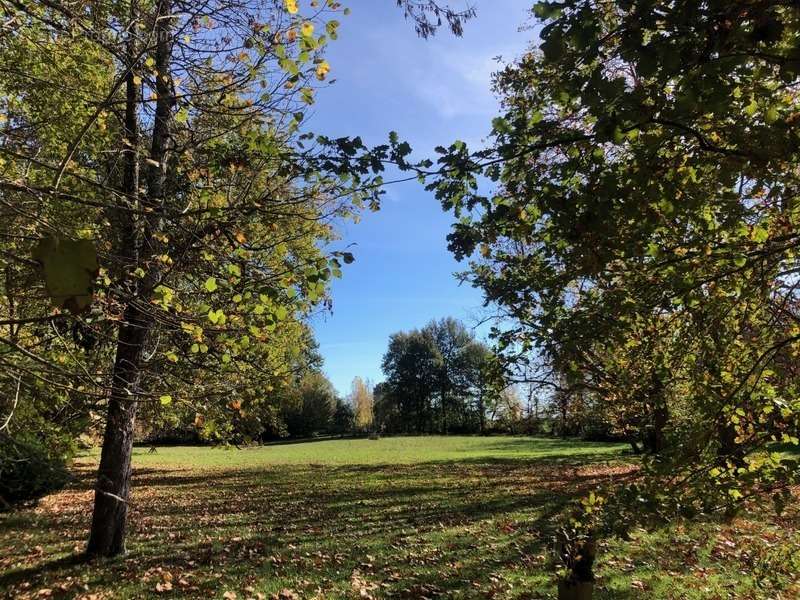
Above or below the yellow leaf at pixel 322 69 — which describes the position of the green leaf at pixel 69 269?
below

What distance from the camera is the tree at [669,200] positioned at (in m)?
2.23

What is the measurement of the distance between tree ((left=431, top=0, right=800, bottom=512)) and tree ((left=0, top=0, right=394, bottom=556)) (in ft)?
3.17

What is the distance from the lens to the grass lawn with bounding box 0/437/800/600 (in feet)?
20.2

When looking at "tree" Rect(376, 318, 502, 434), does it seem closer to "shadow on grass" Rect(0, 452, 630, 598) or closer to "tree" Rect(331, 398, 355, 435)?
"tree" Rect(331, 398, 355, 435)

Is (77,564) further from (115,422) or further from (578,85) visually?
(578,85)

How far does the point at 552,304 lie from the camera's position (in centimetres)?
442

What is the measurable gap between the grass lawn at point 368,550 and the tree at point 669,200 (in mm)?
1385

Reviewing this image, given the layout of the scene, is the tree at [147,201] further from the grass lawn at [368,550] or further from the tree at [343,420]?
the tree at [343,420]

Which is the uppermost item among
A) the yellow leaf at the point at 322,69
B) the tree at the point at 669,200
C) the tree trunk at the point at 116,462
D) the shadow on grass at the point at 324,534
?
the yellow leaf at the point at 322,69

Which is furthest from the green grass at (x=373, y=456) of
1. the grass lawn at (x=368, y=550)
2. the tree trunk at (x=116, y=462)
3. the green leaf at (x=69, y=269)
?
the green leaf at (x=69, y=269)

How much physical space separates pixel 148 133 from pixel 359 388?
2600 inches

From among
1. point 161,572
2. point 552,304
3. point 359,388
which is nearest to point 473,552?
point 161,572

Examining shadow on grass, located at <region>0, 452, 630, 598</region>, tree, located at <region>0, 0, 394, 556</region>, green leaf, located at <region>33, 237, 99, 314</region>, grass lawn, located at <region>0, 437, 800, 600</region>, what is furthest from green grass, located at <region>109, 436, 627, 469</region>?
green leaf, located at <region>33, 237, 99, 314</region>

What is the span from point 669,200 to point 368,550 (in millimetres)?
7053
